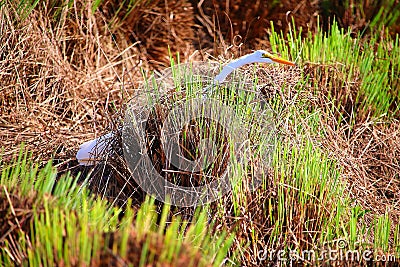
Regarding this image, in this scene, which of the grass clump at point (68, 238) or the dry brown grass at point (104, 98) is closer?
the grass clump at point (68, 238)

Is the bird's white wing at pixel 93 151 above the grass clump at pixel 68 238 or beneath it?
beneath

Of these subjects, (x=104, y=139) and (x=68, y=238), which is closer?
(x=68, y=238)

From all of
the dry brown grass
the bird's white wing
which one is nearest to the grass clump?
the dry brown grass

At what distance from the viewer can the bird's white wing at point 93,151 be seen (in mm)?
2418

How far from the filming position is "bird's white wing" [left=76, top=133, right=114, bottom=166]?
2418mm

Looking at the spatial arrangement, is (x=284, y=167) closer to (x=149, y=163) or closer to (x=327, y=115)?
(x=149, y=163)

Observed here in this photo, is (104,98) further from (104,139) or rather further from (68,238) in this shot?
(68,238)

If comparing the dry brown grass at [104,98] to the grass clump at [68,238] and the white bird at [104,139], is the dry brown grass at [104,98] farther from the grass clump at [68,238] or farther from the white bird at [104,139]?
the grass clump at [68,238]

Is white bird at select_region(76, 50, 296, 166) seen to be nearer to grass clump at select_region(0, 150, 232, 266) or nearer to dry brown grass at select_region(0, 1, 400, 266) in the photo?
dry brown grass at select_region(0, 1, 400, 266)

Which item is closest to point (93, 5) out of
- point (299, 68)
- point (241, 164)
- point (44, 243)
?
point (299, 68)

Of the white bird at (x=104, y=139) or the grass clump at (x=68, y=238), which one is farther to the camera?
the white bird at (x=104, y=139)

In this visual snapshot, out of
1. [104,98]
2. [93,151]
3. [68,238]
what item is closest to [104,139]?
[93,151]

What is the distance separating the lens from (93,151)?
2.44 metres

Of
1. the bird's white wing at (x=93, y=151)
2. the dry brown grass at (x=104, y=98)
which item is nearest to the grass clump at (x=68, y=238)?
the dry brown grass at (x=104, y=98)
